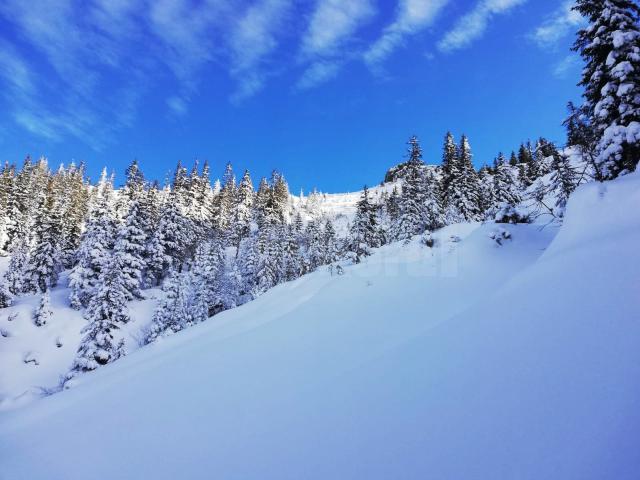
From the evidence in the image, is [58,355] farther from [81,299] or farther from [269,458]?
[269,458]

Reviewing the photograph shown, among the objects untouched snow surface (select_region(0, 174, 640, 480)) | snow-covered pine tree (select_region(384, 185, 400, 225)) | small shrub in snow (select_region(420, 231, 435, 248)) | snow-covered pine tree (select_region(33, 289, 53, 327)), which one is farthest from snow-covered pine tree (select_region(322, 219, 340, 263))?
untouched snow surface (select_region(0, 174, 640, 480))

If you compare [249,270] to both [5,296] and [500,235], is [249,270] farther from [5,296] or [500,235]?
[500,235]

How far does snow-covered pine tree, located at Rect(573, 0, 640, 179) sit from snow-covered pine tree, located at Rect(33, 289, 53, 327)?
1854 inches

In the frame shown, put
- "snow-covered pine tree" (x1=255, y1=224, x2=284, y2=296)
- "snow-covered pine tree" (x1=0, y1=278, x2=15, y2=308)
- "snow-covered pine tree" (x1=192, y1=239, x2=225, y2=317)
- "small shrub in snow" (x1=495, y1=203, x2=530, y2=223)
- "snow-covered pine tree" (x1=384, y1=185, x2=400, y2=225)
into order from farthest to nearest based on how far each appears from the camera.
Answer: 1. "snow-covered pine tree" (x1=384, y1=185, x2=400, y2=225)
2. "snow-covered pine tree" (x1=255, y1=224, x2=284, y2=296)
3. "snow-covered pine tree" (x1=0, y1=278, x2=15, y2=308)
4. "snow-covered pine tree" (x1=192, y1=239, x2=225, y2=317)
5. "small shrub in snow" (x1=495, y1=203, x2=530, y2=223)

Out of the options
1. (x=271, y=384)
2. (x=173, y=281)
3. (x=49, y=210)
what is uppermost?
(x=49, y=210)

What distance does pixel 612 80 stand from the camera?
475 inches

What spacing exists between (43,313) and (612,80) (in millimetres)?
48690

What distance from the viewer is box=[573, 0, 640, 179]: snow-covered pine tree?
11.0 m

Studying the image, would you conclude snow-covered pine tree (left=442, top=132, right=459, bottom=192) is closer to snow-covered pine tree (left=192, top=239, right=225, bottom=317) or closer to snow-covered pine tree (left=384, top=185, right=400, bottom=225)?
snow-covered pine tree (left=384, top=185, right=400, bottom=225)

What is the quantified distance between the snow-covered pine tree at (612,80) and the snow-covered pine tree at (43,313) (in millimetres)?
47090

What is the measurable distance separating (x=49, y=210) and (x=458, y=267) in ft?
188

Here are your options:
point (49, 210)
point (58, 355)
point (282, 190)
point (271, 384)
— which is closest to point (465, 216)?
point (271, 384)

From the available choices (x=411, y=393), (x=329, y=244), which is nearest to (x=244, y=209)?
Result: (x=329, y=244)

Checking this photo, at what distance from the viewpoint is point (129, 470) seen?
3891 millimetres
